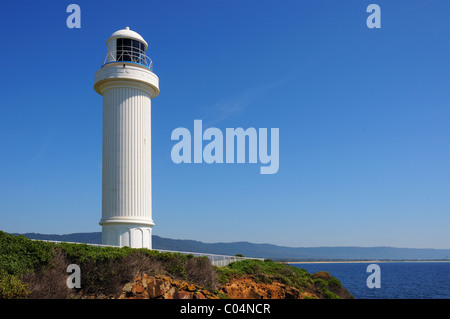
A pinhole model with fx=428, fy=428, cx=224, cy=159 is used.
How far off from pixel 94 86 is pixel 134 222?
924cm

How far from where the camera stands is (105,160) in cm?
2694

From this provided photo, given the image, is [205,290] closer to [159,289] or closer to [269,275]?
[159,289]

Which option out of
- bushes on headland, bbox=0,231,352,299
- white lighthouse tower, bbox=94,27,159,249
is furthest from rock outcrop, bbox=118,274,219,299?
white lighthouse tower, bbox=94,27,159,249

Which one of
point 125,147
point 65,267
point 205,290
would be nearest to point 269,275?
point 205,290

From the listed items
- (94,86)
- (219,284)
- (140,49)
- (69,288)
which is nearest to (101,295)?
(69,288)

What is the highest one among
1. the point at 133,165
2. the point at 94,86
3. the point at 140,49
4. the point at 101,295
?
the point at 140,49

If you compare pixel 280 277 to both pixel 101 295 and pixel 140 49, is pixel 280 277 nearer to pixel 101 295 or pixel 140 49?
pixel 101 295

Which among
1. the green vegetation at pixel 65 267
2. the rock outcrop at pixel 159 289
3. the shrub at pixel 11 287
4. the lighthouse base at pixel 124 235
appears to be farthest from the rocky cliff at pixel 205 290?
Result: the lighthouse base at pixel 124 235

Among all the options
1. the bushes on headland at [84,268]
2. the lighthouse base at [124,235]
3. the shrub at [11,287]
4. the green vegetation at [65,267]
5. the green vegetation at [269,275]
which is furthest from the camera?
the green vegetation at [269,275]

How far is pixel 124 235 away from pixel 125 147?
17.7ft

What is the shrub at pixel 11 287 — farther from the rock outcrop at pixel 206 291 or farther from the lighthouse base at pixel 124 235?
the lighthouse base at pixel 124 235

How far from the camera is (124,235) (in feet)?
84.3

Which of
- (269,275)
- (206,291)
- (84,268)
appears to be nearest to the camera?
(84,268)

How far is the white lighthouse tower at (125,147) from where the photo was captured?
2611cm
